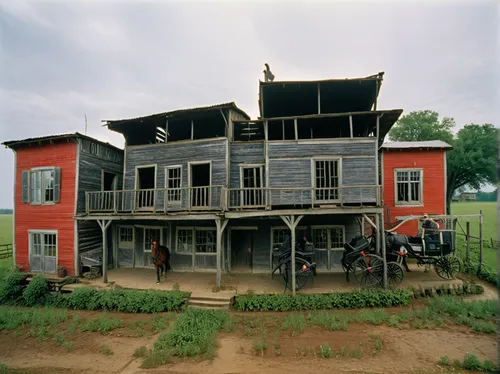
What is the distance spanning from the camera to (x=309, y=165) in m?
10.7

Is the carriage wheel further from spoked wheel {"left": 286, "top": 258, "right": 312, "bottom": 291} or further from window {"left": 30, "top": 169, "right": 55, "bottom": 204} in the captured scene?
window {"left": 30, "top": 169, "right": 55, "bottom": 204}

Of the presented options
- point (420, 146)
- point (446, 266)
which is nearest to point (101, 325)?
point (446, 266)

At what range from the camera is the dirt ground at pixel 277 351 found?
212 inches

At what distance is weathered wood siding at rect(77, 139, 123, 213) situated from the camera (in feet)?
39.4

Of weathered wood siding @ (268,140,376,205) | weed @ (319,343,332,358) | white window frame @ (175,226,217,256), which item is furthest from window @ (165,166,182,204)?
weed @ (319,343,332,358)

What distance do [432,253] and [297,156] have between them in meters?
7.66

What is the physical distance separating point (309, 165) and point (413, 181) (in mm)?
8597

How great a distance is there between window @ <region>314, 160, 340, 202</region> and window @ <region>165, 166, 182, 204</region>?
7.67m

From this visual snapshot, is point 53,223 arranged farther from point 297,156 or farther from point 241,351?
point 297,156

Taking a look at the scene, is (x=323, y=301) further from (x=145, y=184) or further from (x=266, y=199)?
(x=145, y=184)

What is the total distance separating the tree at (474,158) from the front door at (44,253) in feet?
111

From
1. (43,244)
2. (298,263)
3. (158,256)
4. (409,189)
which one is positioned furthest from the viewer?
(409,189)

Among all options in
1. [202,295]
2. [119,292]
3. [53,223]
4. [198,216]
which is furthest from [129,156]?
[202,295]

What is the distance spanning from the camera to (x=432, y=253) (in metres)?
9.59
